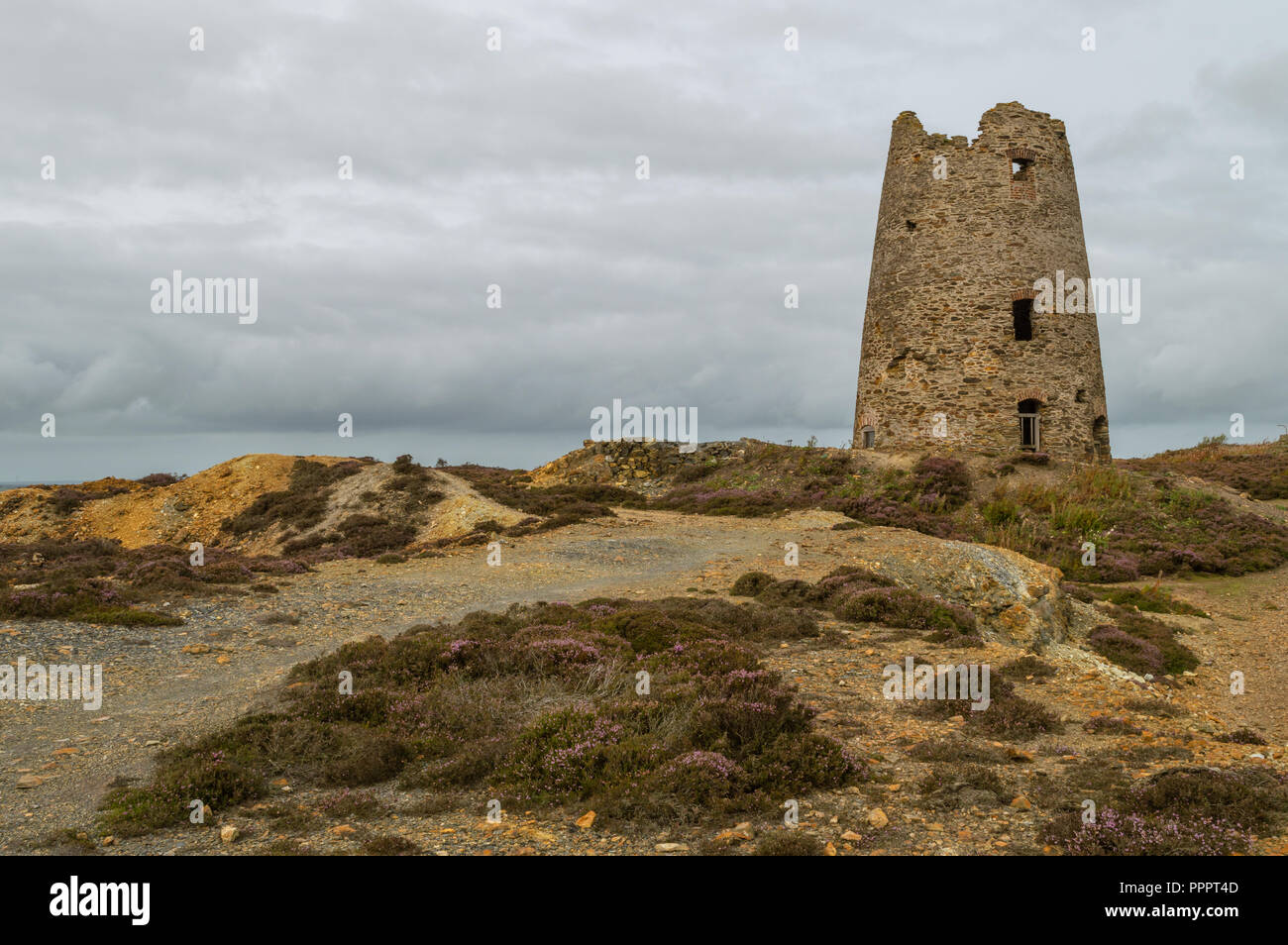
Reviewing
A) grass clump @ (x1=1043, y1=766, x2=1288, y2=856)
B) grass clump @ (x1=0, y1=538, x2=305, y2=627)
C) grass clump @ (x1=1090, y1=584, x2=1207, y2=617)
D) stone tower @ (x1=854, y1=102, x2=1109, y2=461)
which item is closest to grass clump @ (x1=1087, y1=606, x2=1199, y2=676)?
grass clump @ (x1=1090, y1=584, x2=1207, y2=617)

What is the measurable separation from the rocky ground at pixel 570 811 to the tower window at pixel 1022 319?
14712 mm

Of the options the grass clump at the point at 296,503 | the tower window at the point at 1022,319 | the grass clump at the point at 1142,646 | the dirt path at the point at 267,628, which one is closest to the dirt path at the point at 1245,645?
the grass clump at the point at 1142,646

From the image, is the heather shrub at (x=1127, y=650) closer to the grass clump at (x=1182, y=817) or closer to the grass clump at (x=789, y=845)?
the grass clump at (x=1182, y=817)

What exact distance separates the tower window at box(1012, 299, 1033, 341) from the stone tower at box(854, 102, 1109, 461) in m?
0.06

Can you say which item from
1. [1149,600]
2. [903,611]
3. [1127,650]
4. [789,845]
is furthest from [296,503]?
[789,845]

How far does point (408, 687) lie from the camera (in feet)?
35.4

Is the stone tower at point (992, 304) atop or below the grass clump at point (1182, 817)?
atop

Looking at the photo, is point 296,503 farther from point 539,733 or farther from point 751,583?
point 539,733

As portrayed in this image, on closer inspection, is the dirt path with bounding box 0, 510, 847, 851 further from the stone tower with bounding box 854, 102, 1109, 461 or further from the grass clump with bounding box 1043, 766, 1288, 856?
the stone tower with bounding box 854, 102, 1109, 461

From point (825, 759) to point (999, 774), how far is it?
1.68m

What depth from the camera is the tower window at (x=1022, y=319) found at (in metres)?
33.2

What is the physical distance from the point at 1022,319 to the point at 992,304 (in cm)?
218

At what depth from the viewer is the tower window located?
33.2m
